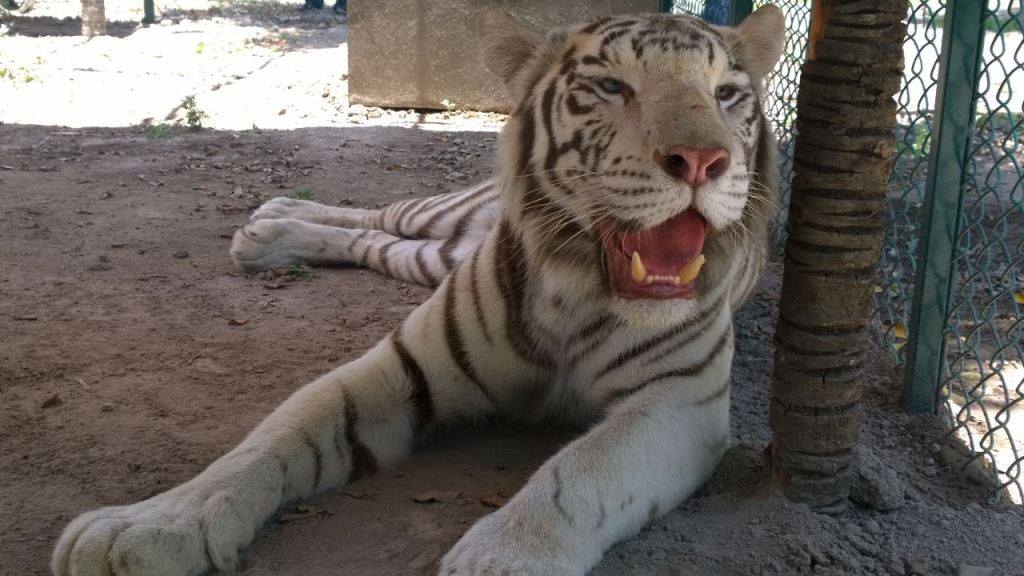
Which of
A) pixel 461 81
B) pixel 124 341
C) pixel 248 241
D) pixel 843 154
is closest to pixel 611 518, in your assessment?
pixel 843 154

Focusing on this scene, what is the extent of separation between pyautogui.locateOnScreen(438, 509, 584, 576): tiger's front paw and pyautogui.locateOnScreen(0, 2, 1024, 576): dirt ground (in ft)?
0.39

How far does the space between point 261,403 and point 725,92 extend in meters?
1.49

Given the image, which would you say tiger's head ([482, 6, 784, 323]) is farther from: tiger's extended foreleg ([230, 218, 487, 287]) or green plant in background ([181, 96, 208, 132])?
green plant in background ([181, 96, 208, 132])

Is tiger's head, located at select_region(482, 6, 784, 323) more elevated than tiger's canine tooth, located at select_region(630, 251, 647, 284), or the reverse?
tiger's head, located at select_region(482, 6, 784, 323)

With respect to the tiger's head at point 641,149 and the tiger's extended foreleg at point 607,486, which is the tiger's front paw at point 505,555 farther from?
the tiger's head at point 641,149

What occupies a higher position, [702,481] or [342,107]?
[342,107]

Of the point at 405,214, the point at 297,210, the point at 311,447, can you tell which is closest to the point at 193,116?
the point at 297,210

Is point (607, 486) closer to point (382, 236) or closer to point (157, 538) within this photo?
point (157, 538)

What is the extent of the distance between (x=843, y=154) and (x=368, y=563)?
123 cm

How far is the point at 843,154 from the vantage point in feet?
6.33

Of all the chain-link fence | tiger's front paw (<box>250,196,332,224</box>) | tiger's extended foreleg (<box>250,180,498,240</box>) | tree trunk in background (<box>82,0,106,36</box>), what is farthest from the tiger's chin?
tree trunk in background (<box>82,0,106,36</box>)

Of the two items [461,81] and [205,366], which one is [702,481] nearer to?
[205,366]

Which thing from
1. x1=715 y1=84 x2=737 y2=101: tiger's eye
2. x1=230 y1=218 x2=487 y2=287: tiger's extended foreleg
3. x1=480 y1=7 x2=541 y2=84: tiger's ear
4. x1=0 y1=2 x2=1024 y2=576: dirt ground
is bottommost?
x1=0 y1=2 x2=1024 y2=576: dirt ground

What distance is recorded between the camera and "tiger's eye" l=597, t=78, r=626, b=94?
2.15m
